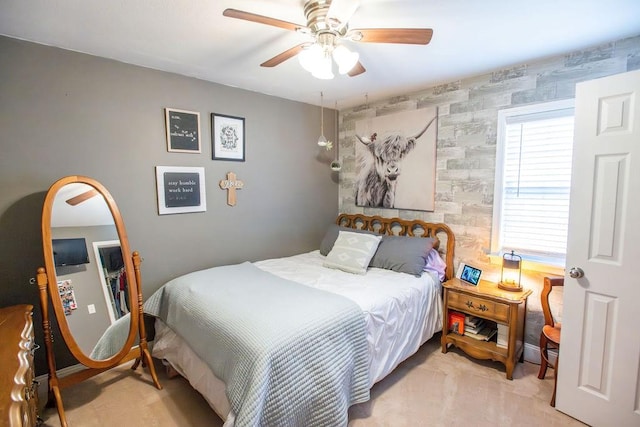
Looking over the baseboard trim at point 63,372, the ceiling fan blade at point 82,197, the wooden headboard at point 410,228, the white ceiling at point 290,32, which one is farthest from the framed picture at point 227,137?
the baseboard trim at point 63,372

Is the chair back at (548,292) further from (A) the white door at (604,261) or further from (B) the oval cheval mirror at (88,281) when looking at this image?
(B) the oval cheval mirror at (88,281)

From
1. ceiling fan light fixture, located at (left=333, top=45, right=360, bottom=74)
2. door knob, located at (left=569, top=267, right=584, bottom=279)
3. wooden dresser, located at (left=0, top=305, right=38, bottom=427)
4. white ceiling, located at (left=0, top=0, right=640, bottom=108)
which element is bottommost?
wooden dresser, located at (left=0, top=305, right=38, bottom=427)

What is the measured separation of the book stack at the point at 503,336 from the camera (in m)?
2.26

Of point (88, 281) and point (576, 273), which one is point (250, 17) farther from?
point (576, 273)

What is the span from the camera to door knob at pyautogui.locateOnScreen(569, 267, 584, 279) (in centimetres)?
178

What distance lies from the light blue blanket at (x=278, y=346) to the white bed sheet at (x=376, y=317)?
14cm

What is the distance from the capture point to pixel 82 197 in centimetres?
202

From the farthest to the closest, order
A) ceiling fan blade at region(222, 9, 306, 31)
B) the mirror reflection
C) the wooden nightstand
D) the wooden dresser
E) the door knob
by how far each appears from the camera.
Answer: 1. the wooden nightstand
2. the mirror reflection
3. the door knob
4. ceiling fan blade at region(222, 9, 306, 31)
5. the wooden dresser

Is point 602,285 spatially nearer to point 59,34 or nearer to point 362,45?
point 362,45

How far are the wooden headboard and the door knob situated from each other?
3.42ft

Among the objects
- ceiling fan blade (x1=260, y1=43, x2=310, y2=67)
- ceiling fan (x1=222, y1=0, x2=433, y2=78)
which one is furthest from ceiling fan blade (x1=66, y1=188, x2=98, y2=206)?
ceiling fan (x1=222, y1=0, x2=433, y2=78)

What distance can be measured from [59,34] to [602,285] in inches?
141

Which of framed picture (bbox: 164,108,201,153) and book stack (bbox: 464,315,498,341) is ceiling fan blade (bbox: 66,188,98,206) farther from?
book stack (bbox: 464,315,498,341)

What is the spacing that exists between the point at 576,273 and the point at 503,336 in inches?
30.7
